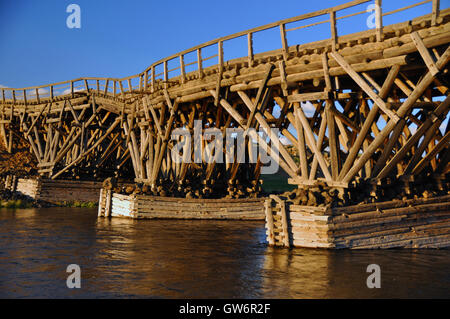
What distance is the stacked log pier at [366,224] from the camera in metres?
11.6

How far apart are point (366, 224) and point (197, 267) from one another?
469 centimetres

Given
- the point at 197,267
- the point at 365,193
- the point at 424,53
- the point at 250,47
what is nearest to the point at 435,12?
the point at 424,53

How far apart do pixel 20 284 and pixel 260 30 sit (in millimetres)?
10329

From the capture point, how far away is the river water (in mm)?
8133

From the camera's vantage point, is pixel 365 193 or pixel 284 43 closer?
pixel 365 193

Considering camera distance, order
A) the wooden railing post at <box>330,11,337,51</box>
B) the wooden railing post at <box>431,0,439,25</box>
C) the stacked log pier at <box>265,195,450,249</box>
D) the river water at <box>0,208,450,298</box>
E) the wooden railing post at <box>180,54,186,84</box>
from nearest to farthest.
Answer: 1. the river water at <box>0,208,450,298</box>
2. the wooden railing post at <box>431,0,439,25</box>
3. the stacked log pier at <box>265,195,450,249</box>
4. the wooden railing post at <box>330,11,337,51</box>
5. the wooden railing post at <box>180,54,186,84</box>

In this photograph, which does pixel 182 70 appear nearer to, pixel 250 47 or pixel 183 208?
pixel 250 47

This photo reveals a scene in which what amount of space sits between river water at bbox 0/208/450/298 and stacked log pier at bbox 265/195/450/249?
0.36 metres

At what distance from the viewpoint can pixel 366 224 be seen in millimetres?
11750

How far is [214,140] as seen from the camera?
20.8 m
